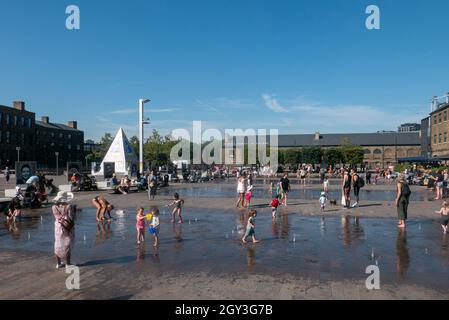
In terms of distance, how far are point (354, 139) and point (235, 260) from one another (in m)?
119

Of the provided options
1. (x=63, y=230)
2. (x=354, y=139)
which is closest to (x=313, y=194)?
(x=63, y=230)

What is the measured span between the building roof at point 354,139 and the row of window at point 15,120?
234 feet

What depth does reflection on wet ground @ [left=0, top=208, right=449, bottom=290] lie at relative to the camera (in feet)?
27.1

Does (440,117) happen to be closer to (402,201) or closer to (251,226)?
(402,201)

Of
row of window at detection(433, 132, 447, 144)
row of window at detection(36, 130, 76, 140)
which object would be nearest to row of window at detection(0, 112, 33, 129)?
row of window at detection(36, 130, 76, 140)

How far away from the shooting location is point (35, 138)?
81.8 m

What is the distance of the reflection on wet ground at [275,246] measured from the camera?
8.26m

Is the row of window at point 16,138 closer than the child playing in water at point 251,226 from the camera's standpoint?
No

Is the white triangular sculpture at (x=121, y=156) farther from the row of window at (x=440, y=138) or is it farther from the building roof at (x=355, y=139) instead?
the building roof at (x=355, y=139)

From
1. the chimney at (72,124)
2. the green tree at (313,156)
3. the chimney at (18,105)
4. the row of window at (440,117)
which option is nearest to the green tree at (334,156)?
the green tree at (313,156)

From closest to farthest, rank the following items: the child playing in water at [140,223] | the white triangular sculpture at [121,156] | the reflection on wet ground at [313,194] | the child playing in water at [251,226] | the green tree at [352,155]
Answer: the child playing in water at [140,223] → the child playing in water at [251,226] → the reflection on wet ground at [313,194] → the white triangular sculpture at [121,156] → the green tree at [352,155]

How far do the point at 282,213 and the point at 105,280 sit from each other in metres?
10.5

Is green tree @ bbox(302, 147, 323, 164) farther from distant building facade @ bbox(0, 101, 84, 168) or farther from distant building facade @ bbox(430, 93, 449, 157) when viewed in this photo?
distant building facade @ bbox(0, 101, 84, 168)
